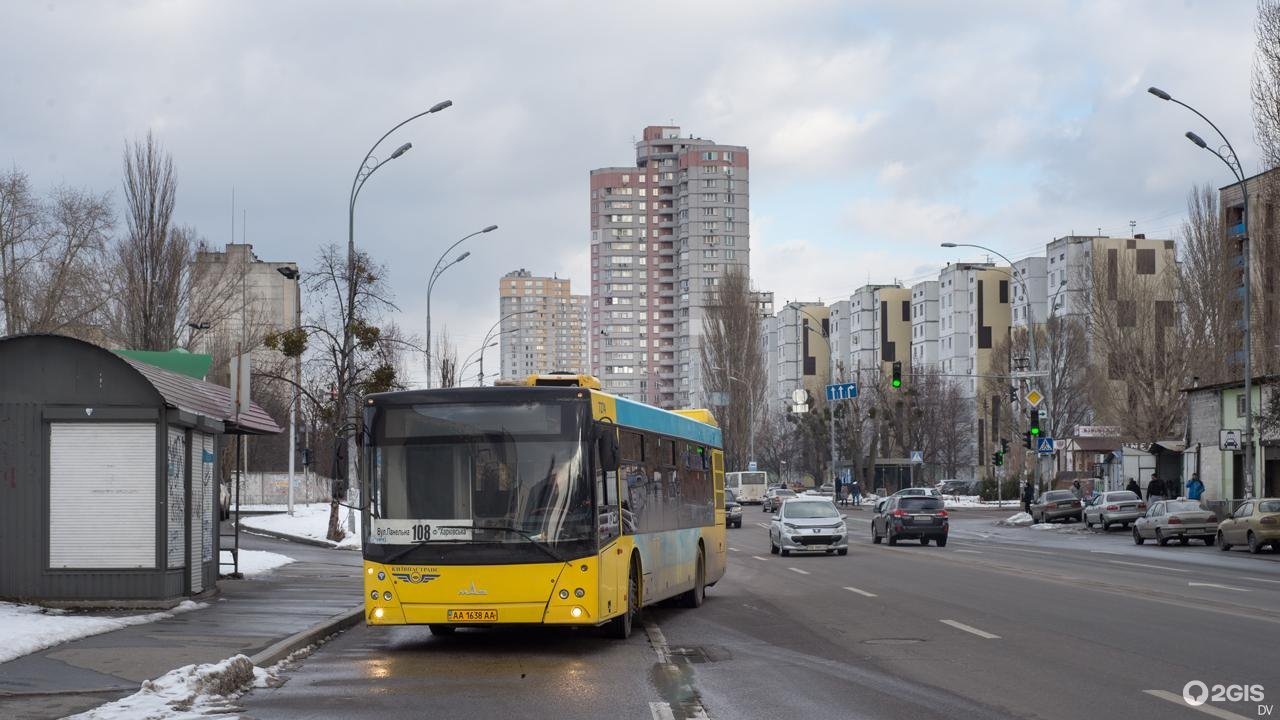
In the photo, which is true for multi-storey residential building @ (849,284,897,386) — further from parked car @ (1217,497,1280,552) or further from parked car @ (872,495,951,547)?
parked car @ (1217,497,1280,552)

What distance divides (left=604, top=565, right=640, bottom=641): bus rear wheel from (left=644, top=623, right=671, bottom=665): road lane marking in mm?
318

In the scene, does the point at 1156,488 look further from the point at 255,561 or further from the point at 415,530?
the point at 415,530

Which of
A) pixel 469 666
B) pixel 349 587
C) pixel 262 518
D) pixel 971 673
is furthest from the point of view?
pixel 262 518

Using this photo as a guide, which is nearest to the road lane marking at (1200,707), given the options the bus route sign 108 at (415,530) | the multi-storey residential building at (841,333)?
the bus route sign 108 at (415,530)

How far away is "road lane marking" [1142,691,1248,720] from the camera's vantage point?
9.90 m

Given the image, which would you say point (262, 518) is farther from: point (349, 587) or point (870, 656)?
point (870, 656)

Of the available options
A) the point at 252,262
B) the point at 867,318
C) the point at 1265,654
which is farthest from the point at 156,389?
the point at 867,318

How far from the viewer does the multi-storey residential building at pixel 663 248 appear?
601 feet

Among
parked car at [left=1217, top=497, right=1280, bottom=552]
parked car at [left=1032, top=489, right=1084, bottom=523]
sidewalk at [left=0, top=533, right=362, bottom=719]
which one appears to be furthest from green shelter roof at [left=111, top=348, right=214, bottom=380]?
parked car at [left=1032, top=489, right=1084, bottom=523]

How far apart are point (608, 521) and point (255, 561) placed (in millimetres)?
15573

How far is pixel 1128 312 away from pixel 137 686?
237 ft

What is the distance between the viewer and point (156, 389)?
59.9 ft

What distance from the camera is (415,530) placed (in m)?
15.4

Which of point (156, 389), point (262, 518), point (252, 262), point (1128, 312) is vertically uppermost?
point (252, 262)
